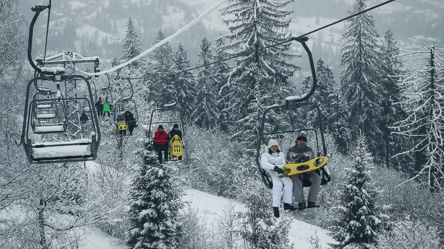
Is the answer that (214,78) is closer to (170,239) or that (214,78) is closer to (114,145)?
(114,145)

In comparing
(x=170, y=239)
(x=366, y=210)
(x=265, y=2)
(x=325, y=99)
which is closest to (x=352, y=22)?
(x=325, y=99)

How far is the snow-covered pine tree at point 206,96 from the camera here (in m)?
50.1

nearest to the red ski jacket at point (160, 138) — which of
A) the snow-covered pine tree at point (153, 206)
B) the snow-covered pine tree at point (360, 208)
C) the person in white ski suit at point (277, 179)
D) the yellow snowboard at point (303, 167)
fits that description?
the person in white ski suit at point (277, 179)

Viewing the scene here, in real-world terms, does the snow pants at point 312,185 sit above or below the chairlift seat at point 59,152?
below

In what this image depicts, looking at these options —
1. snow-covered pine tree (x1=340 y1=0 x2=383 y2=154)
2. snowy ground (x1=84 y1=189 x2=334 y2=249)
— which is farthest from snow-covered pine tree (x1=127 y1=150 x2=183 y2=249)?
snow-covered pine tree (x1=340 y1=0 x2=383 y2=154)

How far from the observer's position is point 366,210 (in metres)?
22.8

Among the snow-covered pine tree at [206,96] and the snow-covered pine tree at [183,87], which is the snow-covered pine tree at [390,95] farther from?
the snow-covered pine tree at [183,87]

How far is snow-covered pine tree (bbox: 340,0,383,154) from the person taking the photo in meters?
38.6

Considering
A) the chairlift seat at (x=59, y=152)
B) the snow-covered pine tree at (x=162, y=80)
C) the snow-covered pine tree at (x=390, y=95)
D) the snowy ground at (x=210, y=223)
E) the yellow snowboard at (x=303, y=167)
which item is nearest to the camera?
the chairlift seat at (x=59, y=152)

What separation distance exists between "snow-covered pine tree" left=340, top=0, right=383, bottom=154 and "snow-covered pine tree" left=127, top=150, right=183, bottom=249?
2347cm

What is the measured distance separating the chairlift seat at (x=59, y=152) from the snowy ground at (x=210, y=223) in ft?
61.7

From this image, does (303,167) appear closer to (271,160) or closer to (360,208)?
(271,160)

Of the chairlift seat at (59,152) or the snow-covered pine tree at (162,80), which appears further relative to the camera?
the snow-covered pine tree at (162,80)

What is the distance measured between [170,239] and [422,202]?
21271 millimetres
